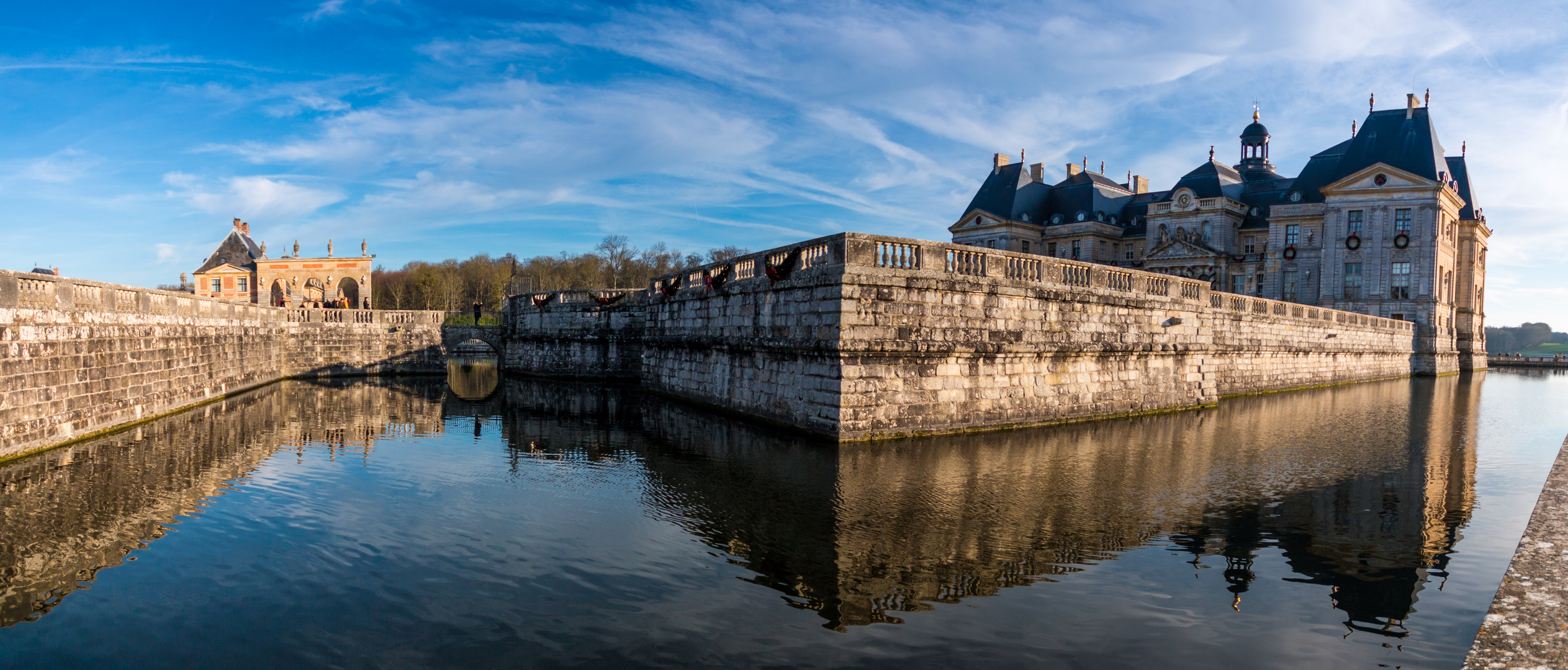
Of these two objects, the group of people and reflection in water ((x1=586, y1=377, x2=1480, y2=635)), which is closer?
reflection in water ((x1=586, y1=377, x2=1480, y2=635))

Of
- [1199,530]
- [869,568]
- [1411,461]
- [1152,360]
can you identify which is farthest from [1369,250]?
[869,568]

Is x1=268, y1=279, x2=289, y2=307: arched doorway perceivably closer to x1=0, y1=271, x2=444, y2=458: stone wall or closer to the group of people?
the group of people

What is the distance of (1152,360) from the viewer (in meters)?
19.9

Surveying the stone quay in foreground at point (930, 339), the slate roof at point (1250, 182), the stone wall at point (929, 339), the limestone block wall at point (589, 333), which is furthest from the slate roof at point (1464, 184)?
the limestone block wall at point (589, 333)

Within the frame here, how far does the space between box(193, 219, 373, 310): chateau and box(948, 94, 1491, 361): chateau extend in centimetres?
4521

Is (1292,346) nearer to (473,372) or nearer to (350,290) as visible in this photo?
(473,372)

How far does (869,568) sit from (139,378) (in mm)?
17415

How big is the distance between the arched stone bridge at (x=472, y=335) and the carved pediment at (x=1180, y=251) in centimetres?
4787

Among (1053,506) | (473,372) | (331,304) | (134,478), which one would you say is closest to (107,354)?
(134,478)

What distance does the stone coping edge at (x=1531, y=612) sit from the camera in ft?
16.1

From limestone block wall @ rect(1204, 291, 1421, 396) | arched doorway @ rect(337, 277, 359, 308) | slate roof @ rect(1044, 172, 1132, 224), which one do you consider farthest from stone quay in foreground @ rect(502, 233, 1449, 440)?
slate roof @ rect(1044, 172, 1132, 224)

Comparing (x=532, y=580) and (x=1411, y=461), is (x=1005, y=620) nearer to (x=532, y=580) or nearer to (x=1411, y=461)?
(x=532, y=580)

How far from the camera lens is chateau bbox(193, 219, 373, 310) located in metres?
51.1

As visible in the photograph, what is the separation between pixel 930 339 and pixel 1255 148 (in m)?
67.6
